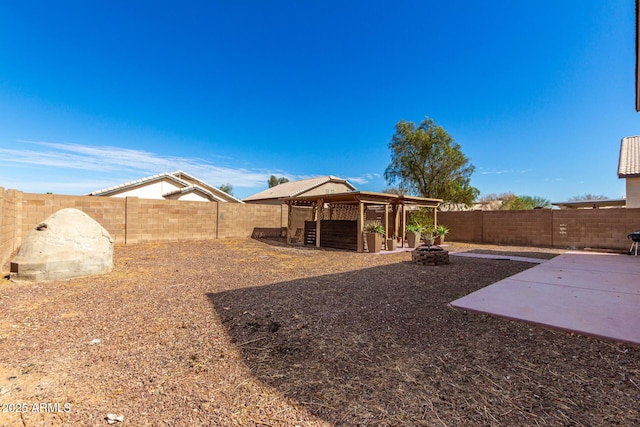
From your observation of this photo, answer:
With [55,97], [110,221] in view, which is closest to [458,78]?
[110,221]

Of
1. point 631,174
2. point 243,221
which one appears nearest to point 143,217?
point 243,221

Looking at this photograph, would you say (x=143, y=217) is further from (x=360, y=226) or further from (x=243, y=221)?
(x=360, y=226)

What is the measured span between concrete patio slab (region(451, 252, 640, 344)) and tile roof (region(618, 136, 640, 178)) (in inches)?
317

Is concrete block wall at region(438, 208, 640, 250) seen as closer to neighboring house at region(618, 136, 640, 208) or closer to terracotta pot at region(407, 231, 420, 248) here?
neighboring house at region(618, 136, 640, 208)

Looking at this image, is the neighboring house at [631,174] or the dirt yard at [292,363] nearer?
the dirt yard at [292,363]

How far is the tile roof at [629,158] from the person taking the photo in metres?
11.2

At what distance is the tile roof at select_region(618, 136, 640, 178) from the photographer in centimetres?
1121

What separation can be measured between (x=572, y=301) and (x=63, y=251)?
8631mm

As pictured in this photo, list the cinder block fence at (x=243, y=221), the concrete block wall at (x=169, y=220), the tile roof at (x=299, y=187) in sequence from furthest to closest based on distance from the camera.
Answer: the tile roof at (x=299, y=187)
the concrete block wall at (x=169, y=220)
the cinder block fence at (x=243, y=221)

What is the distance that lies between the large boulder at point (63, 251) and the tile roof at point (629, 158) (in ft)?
58.8

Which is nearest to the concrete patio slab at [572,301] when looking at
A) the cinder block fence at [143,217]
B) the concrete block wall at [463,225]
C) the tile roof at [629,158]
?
the tile roof at [629,158]

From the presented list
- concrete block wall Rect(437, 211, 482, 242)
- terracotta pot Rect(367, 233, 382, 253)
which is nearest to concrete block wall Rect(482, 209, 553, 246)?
concrete block wall Rect(437, 211, 482, 242)

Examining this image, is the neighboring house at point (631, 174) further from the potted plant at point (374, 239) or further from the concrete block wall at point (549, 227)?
the potted plant at point (374, 239)

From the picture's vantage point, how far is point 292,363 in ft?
7.93
